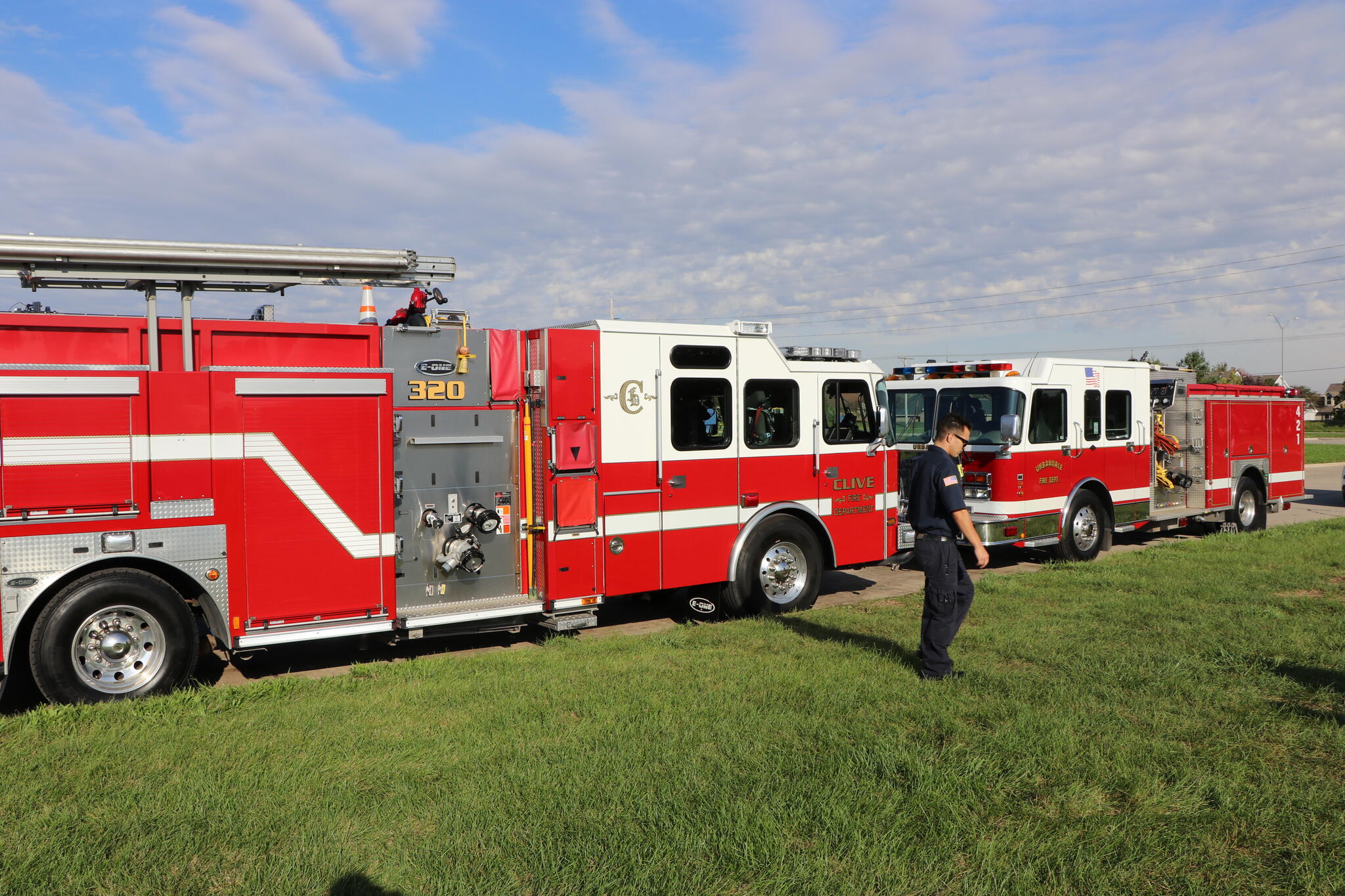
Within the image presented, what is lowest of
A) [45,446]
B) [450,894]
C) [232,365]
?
[450,894]

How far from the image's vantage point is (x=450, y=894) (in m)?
3.84

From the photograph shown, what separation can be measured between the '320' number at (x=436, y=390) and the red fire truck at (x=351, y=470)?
0.02 metres

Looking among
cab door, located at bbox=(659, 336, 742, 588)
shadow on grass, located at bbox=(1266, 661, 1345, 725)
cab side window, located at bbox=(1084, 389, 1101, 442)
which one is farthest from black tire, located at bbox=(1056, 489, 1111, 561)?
cab door, located at bbox=(659, 336, 742, 588)

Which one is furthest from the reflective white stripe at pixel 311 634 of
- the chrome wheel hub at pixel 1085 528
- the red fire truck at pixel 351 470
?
the chrome wheel hub at pixel 1085 528

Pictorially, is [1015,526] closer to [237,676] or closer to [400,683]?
[400,683]

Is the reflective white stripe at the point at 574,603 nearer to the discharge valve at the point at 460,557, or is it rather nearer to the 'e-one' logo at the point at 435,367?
the discharge valve at the point at 460,557

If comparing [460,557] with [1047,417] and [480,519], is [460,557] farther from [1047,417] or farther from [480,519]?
[1047,417]

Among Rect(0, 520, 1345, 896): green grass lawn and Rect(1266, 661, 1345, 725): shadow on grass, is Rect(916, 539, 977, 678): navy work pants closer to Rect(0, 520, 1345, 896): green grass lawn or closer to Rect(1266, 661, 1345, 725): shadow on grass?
Rect(0, 520, 1345, 896): green grass lawn

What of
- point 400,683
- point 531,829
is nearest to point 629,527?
point 400,683

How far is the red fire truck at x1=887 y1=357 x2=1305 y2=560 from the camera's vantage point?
12.4 meters

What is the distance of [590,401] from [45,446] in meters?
3.95

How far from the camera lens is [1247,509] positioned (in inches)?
647

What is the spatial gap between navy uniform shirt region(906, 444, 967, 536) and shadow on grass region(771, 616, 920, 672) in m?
1.08

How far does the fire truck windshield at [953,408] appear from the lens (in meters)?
12.4
